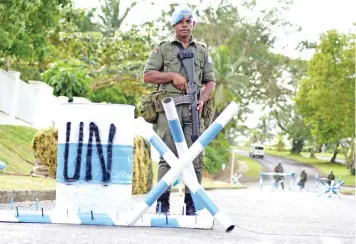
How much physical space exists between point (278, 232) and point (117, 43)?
39.0m

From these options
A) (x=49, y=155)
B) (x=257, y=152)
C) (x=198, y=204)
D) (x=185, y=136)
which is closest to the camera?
(x=198, y=204)

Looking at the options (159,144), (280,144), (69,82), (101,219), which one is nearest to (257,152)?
(280,144)

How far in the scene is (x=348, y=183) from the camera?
224 feet

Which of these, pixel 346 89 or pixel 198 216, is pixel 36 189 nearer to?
pixel 198 216

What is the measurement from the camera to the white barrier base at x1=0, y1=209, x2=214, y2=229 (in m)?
7.32

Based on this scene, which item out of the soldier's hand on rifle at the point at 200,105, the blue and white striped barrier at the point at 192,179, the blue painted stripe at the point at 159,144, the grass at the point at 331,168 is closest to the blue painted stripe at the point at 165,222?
the blue and white striped barrier at the point at 192,179

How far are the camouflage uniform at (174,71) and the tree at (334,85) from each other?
5808cm

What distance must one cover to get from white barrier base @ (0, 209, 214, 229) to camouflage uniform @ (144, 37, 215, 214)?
835mm

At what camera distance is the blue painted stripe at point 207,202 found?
6.95 m

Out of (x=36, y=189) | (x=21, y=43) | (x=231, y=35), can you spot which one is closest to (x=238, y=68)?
(x=231, y=35)

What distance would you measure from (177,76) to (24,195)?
4.40 m

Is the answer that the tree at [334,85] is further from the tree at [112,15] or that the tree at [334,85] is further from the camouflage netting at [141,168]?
the camouflage netting at [141,168]

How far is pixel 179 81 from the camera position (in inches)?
323

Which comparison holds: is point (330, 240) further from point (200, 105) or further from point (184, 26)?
point (184, 26)
